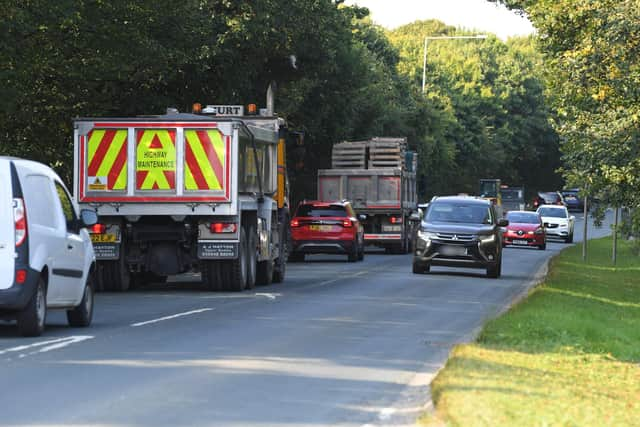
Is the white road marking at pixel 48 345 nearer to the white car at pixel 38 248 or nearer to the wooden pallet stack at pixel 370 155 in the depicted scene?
the white car at pixel 38 248

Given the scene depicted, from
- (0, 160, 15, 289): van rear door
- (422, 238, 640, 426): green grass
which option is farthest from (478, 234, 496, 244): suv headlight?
(0, 160, 15, 289): van rear door

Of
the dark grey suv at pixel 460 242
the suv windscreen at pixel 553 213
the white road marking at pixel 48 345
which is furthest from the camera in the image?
the suv windscreen at pixel 553 213

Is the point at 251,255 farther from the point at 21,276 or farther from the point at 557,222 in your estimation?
the point at 557,222

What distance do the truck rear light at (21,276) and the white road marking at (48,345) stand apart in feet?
2.21

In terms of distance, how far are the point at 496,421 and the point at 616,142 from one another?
18.2 meters

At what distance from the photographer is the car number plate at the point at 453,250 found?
3216 cm

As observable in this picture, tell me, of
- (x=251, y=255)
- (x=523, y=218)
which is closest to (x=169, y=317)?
(x=251, y=255)

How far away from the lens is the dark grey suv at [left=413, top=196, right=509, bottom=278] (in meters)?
32.2

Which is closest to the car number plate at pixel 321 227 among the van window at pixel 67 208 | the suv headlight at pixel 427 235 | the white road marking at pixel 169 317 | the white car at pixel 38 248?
the suv headlight at pixel 427 235

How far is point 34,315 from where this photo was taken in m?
15.6

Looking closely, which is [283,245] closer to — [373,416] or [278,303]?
[278,303]

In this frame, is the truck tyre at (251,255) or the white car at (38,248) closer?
the white car at (38,248)

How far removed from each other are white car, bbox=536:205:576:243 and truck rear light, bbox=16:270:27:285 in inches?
2077

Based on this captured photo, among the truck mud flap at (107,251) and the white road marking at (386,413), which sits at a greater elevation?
the white road marking at (386,413)
